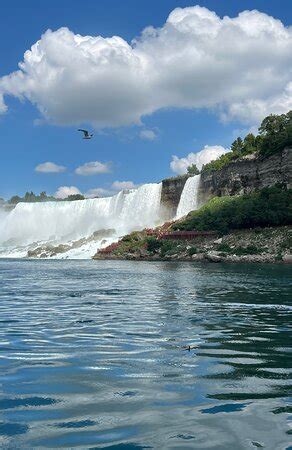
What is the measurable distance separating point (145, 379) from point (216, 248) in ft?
188

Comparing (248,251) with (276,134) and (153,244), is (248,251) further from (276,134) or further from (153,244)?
(276,134)

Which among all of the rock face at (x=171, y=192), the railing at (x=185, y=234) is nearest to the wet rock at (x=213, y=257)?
the railing at (x=185, y=234)

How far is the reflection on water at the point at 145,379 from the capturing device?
512cm

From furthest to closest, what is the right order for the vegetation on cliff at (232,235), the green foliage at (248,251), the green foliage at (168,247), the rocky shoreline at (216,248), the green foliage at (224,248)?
the green foliage at (168,247)
the green foliage at (224,248)
the vegetation on cliff at (232,235)
the green foliage at (248,251)
the rocky shoreline at (216,248)

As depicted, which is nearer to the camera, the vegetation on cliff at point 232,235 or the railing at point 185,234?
the vegetation on cliff at point 232,235

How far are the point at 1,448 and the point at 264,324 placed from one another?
9.16 m

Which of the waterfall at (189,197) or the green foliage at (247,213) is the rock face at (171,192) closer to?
the waterfall at (189,197)

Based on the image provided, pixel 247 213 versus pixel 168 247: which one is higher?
pixel 247 213

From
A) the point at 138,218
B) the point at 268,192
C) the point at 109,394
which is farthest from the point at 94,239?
the point at 109,394

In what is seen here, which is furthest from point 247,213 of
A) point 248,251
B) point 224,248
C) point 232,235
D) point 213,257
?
point 213,257

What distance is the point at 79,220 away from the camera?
104m

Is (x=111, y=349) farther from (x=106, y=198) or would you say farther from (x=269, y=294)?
(x=106, y=198)

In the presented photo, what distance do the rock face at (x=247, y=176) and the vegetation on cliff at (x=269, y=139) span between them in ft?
3.59

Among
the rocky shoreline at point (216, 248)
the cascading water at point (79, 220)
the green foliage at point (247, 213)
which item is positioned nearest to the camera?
the rocky shoreline at point (216, 248)
